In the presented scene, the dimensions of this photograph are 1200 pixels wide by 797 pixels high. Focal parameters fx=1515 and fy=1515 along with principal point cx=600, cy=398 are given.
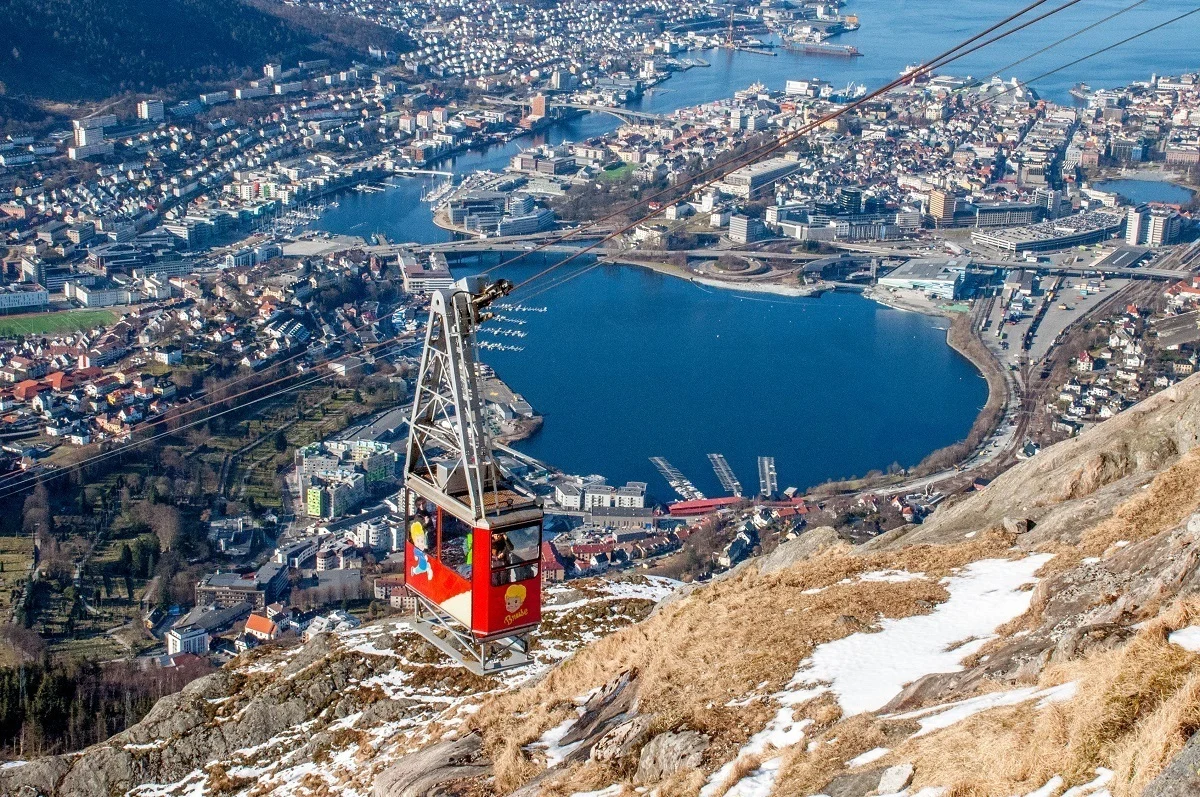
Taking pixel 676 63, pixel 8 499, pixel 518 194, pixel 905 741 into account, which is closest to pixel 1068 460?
pixel 905 741

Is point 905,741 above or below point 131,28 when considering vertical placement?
above

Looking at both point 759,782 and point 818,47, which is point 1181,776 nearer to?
point 759,782

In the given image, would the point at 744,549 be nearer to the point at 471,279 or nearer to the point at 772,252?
the point at 471,279

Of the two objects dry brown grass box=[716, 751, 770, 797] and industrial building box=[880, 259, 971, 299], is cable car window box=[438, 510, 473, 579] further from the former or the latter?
industrial building box=[880, 259, 971, 299]

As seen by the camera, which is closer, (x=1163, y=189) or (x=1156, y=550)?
(x=1156, y=550)

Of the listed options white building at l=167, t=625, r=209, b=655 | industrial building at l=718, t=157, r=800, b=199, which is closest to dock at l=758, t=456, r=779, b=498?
white building at l=167, t=625, r=209, b=655

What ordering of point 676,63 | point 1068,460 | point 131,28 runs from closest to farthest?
1. point 1068,460
2. point 131,28
3. point 676,63

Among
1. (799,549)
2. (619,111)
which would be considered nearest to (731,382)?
(799,549)
